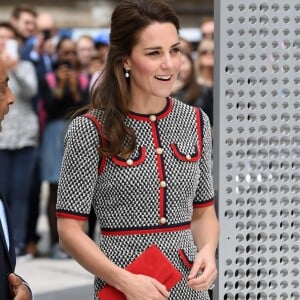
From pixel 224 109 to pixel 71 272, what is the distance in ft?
17.6

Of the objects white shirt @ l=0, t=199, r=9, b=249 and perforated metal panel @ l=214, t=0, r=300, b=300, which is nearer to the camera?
white shirt @ l=0, t=199, r=9, b=249

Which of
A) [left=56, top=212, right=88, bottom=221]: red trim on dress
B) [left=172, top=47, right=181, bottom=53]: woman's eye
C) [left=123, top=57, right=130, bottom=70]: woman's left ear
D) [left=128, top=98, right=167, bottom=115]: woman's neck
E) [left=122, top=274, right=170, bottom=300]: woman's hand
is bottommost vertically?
[left=122, top=274, right=170, bottom=300]: woman's hand

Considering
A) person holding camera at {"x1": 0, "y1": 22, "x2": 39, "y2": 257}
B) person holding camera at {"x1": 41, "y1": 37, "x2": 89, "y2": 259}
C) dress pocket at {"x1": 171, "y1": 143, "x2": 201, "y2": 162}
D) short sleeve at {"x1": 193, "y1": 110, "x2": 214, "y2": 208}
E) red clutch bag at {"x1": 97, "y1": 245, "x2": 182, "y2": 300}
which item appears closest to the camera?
red clutch bag at {"x1": 97, "y1": 245, "x2": 182, "y2": 300}

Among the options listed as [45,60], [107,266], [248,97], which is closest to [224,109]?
[248,97]

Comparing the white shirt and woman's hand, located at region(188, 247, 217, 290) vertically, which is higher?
the white shirt

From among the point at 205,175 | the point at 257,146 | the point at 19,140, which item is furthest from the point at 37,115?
the point at 205,175

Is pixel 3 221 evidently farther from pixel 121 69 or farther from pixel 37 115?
pixel 37 115

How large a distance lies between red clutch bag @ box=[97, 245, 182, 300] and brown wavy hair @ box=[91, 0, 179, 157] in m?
0.31

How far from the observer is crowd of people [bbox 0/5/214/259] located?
9.41m

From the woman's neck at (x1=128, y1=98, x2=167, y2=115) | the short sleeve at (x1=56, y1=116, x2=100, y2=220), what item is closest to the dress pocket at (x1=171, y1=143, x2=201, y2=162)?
the woman's neck at (x1=128, y1=98, x2=167, y2=115)

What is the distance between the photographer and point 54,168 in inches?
381

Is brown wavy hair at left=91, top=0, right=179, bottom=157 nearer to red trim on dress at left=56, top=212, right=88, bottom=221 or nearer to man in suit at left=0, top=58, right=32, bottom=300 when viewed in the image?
red trim on dress at left=56, top=212, right=88, bottom=221

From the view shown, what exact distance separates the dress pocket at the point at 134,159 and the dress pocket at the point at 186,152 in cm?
10

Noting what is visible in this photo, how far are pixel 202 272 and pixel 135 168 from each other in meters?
0.38
